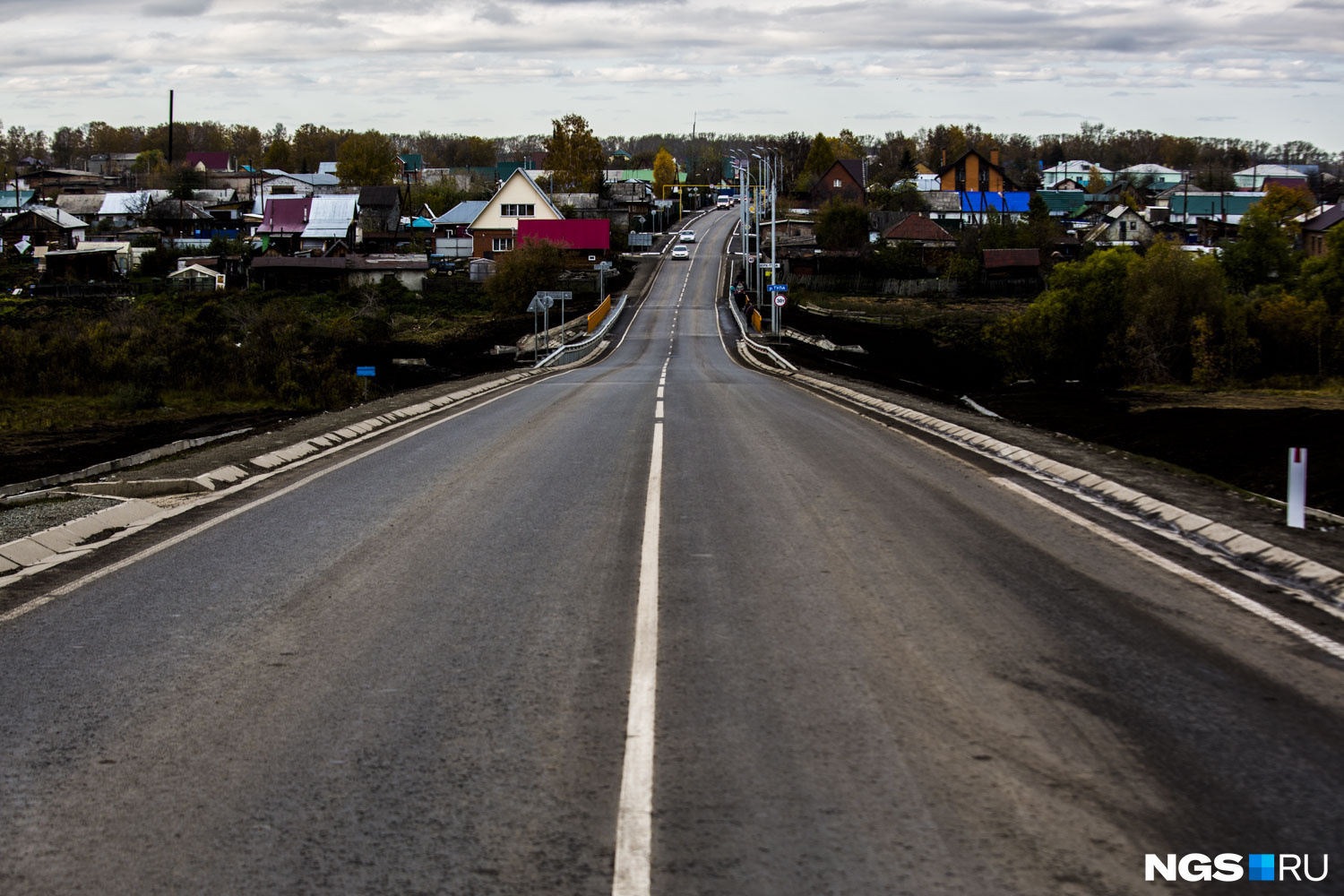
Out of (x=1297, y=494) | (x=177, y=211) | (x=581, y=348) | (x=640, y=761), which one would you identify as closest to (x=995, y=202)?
(x=177, y=211)

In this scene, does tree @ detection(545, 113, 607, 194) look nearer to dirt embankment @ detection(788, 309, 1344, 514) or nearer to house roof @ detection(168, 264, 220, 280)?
house roof @ detection(168, 264, 220, 280)

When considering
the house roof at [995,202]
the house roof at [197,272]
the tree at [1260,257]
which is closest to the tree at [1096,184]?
the house roof at [995,202]

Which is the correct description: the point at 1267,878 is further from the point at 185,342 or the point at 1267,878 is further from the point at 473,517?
the point at 185,342

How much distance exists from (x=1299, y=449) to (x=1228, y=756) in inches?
239

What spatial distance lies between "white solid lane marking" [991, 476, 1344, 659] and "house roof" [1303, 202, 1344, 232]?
8908 centimetres

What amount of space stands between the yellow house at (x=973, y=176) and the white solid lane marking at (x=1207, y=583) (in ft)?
478

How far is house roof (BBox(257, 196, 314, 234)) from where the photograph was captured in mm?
109500

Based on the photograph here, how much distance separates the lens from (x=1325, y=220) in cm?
8994

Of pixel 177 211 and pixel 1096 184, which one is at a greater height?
pixel 1096 184

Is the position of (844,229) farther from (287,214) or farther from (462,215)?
(287,214)

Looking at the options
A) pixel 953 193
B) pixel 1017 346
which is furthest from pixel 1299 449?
pixel 953 193

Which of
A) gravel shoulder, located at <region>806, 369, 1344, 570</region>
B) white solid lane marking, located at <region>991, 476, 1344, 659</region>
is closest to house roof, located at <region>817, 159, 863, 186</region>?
gravel shoulder, located at <region>806, 369, 1344, 570</region>

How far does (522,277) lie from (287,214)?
3812 centimetres

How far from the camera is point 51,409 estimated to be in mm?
41125
